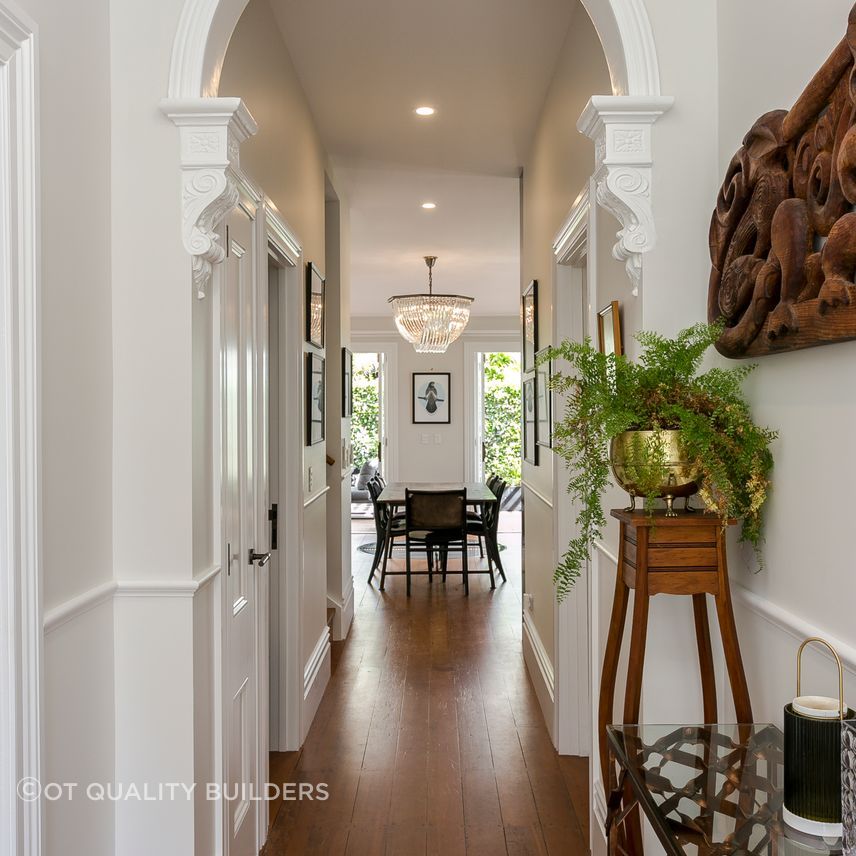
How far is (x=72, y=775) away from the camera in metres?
1.72

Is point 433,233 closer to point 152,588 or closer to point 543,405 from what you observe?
point 543,405

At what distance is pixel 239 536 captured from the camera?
264 centimetres

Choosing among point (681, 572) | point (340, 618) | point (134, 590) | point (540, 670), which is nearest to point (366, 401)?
point (340, 618)

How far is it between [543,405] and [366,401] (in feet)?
26.1

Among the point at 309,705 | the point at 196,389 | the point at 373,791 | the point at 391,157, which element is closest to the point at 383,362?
the point at 391,157

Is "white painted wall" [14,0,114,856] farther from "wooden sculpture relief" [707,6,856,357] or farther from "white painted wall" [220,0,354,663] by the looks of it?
"wooden sculpture relief" [707,6,856,357]

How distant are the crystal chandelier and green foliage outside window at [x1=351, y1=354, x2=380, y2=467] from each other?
12.3 ft

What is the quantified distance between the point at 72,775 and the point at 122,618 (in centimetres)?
36

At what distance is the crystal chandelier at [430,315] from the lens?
753 cm

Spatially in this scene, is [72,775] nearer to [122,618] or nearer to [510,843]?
[122,618]

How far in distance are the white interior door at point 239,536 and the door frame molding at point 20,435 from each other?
0.72 meters

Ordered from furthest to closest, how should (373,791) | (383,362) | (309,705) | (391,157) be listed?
(383,362) → (391,157) → (309,705) → (373,791)

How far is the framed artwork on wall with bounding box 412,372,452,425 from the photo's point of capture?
446 inches

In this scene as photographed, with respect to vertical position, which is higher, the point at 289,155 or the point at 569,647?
the point at 289,155
